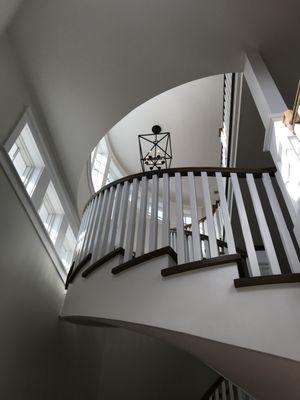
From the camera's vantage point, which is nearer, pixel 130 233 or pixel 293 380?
pixel 293 380

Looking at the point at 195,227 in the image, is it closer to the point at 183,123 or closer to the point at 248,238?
the point at 248,238

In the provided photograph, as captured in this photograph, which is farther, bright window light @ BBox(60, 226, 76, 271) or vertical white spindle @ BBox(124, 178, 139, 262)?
bright window light @ BBox(60, 226, 76, 271)

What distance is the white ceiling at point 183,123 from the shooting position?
6.29 meters

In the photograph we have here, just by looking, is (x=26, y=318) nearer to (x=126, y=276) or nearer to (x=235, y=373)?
(x=126, y=276)

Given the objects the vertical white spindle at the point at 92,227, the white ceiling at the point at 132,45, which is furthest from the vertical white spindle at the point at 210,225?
the white ceiling at the point at 132,45

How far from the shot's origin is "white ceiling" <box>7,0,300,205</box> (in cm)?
256

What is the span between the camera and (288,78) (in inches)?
115

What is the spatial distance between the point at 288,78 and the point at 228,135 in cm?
82

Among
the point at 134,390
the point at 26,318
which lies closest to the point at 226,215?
the point at 26,318

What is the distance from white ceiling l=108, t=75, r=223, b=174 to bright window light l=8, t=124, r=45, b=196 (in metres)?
4.00

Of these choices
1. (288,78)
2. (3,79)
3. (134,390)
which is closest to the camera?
(3,79)

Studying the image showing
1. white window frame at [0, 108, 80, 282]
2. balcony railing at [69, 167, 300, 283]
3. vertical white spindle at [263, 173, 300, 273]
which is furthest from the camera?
white window frame at [0, 108, 80, 282]

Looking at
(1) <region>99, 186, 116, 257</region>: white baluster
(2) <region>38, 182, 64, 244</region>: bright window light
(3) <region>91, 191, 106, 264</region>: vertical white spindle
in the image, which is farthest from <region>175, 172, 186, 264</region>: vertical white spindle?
(2) <region>38, 182, 64, 244</region>: bright window light

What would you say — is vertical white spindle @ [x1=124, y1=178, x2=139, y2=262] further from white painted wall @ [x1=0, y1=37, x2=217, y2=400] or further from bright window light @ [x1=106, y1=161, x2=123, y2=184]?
bright window light @ [x1=106, y1=161, x2=123, y2=184]
